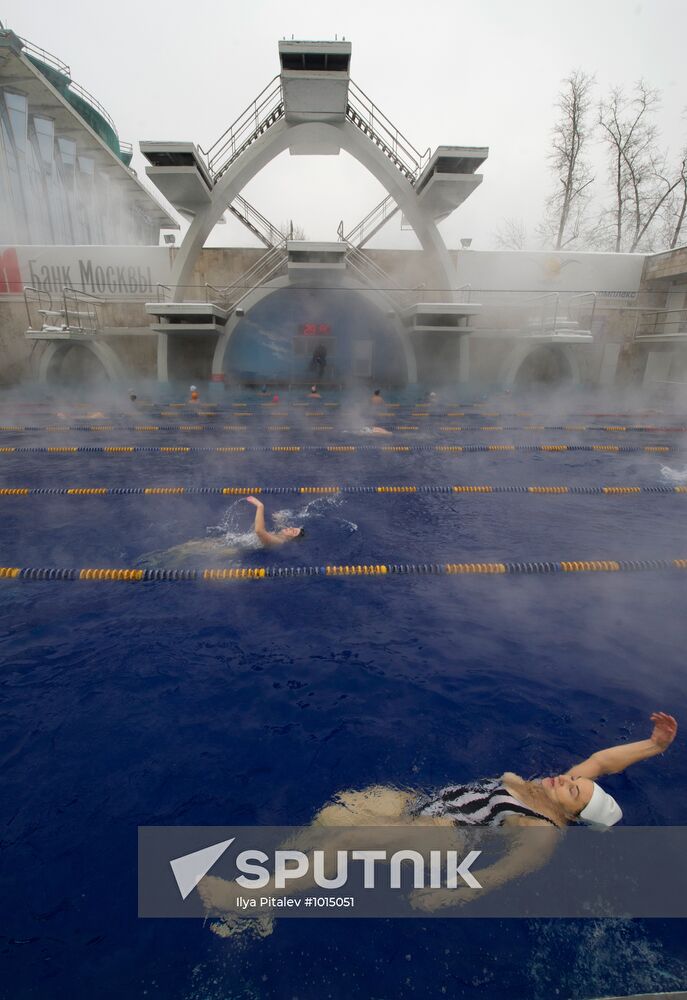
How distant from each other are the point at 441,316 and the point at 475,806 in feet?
59.8

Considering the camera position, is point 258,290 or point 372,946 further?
point 258,290

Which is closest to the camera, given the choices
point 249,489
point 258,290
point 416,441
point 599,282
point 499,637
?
point 499,637

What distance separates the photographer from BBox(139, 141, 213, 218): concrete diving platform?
49.0ft

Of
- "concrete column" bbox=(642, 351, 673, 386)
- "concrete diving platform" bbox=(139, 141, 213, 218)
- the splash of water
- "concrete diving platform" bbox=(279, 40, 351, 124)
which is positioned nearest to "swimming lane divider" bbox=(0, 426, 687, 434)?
the splash of water

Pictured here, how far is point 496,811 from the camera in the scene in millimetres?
2545

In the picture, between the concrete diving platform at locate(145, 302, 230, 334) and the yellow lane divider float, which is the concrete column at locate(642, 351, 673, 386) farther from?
the concrete diving platform at locate(145, 302, 230, 334)

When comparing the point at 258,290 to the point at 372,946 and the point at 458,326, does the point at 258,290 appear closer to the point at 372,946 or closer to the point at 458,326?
the point at 458,326

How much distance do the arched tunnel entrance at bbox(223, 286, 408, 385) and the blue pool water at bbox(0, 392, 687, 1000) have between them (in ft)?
46.2

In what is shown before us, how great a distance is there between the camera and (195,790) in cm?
283

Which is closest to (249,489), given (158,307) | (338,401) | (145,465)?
(145,465)

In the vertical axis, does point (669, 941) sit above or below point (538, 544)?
below

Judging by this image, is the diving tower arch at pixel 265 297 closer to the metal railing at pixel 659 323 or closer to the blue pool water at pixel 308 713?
the metal railing at pixel 659 323

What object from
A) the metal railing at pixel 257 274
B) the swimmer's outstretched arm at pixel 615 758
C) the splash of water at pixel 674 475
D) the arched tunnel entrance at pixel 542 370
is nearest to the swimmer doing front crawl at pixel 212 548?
the swimmer's outstretched arm at pixel 615 758

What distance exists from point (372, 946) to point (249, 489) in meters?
6.54
